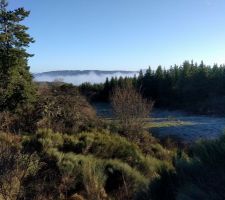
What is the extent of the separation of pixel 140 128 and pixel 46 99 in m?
6.08

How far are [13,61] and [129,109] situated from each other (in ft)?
27.3

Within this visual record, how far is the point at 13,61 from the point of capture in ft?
73.4

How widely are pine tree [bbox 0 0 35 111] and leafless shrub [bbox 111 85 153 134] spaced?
20.8ft

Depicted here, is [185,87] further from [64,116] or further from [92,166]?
[92,166]

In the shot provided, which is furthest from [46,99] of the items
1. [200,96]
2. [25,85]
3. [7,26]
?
[200,96]

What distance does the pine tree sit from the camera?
72.7 ft

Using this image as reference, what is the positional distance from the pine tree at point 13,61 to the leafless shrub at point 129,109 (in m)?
6.33

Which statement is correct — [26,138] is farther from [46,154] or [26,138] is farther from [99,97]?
[99,97]

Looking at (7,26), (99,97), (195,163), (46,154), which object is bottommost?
(99,97)

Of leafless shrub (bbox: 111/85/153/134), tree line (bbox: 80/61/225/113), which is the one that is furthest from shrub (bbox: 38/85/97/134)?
tree line (bbox: 80/61/225/113)

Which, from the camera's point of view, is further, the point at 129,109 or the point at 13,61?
the point at 129,109

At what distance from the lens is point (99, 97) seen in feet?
218

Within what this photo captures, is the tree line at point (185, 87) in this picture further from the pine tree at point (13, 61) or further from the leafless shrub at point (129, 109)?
the pine tree at point (13, 61)

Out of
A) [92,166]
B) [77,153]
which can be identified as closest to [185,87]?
[77,153]
